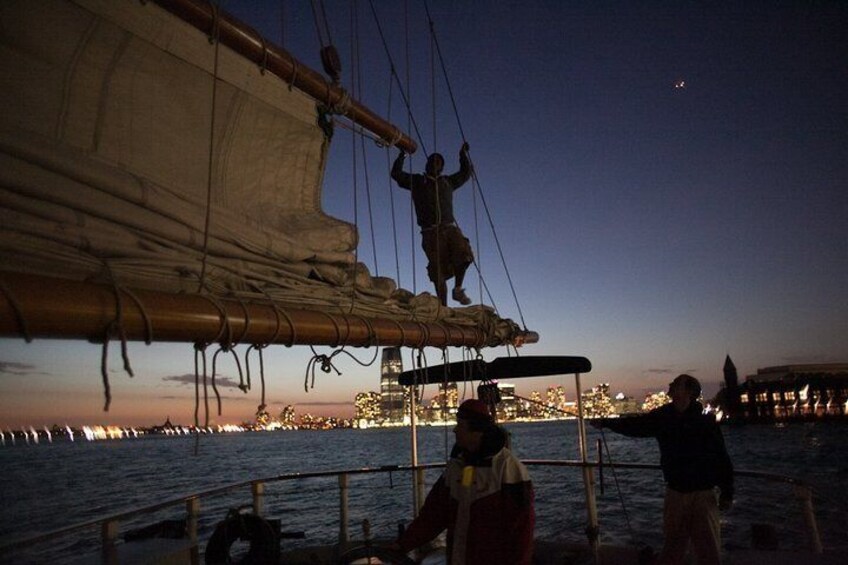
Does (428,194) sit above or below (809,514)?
above

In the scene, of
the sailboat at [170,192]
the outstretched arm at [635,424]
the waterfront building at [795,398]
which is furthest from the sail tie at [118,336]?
the waterfront building at [795,398]

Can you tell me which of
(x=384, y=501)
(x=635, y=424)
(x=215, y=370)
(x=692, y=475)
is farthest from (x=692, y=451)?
(x=384, y=501)

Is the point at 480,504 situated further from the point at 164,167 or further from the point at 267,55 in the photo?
A: the point at 267,55

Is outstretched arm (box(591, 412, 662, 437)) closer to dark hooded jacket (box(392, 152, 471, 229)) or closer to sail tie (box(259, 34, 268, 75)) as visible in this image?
dark hooded jacket (box(392, 152, 471, 229))

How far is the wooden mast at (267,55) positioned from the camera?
2.46m

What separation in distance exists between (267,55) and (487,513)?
8.77 ft

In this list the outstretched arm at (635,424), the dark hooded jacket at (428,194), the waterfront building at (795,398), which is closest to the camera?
the outstretched arm at (635,424)

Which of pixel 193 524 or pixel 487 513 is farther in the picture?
pixel 193 524

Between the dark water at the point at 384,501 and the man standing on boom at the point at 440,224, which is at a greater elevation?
the man standing on boom at the point at 440,224

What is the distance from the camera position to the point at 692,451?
3.08 meters

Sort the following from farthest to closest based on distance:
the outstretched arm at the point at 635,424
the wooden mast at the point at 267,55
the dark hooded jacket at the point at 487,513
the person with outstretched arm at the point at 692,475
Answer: the outstretched arm at the point at 635,424, the person with outstretched arm at the point at 692,475, the wooden mast at the point at 267,55, the dark hooded jacket at the point at 487,513

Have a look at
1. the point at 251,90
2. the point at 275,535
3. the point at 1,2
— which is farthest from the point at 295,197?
the point at 275,535

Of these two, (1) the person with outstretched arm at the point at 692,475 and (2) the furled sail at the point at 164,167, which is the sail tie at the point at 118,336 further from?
(1) the person with outstretched arm at the point at 692,475

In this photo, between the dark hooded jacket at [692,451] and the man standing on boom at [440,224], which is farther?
the man standing on boom at [440,224]
